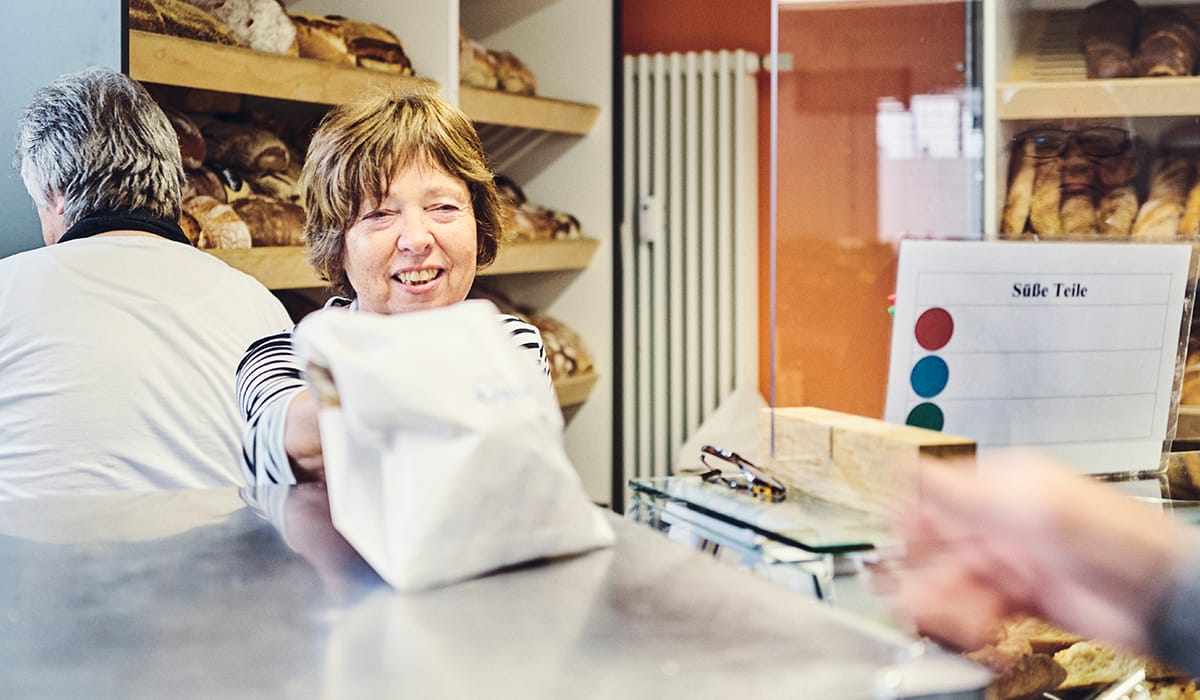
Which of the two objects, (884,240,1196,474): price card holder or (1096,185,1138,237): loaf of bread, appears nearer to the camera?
(884,240,1196,474): price card holder

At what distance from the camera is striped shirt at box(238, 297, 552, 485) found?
1.16 meters

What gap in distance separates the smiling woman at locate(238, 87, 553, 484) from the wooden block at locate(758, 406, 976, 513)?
72cm

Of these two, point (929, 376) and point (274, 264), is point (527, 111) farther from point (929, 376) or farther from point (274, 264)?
point (929, 376)

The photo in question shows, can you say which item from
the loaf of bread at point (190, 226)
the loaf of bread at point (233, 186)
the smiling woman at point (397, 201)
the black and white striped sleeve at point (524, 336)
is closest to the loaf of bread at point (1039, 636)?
the smiling woman at point (397, 201)

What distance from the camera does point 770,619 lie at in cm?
48

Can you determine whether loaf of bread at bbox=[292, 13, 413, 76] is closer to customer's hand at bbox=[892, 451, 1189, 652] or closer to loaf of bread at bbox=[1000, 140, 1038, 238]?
loaf of bread at bbox=[1000, 140, 1038, 238]

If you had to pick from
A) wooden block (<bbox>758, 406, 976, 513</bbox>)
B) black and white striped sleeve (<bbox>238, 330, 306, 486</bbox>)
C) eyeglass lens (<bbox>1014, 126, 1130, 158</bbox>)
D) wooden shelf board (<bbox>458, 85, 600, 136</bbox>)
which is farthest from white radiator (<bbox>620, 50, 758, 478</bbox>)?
wooden block (<bbox>758, 406, 976, 513</bbox>)

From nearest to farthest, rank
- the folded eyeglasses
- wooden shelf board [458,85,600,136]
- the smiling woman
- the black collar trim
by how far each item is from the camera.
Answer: the folded eyeglasses, the smiling woman, the black collar trim, wooden shelf board [458,85,600,136]

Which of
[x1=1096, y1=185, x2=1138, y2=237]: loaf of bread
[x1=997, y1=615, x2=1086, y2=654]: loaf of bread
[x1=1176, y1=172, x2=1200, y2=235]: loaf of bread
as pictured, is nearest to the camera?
[x1=997, y1=615, x2=1086, y2=654]: loaf of bread

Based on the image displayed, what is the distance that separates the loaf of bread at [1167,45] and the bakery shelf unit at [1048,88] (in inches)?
1.3

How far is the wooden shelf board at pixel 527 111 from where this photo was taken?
3172 millimetres

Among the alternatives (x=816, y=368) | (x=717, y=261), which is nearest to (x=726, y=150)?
(x=717, y=261)

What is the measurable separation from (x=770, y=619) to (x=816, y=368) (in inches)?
58.3

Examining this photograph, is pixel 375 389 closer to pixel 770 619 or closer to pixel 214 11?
pixel 770 619
